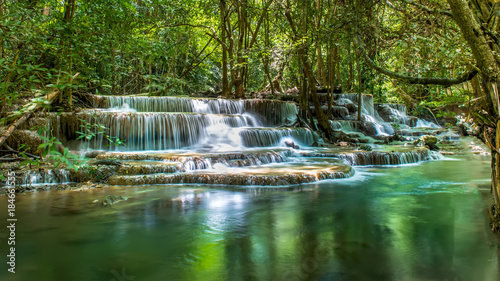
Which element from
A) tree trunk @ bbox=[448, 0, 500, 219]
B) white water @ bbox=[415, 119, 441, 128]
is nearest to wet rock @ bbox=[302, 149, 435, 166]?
tree trunk @ bbox=[448, 0, 500, 219]

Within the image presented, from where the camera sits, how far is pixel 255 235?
412 cm

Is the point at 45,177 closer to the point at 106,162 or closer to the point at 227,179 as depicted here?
the point at 106,162

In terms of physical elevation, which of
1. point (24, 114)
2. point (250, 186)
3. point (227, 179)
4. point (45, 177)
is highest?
point (24, 114)

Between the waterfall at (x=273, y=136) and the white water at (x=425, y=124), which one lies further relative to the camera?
the white water at (x=425, y=124)

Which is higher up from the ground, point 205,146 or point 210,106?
point 210,106

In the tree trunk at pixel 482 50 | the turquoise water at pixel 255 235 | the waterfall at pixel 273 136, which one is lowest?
the turquoise water at pixel 255 235

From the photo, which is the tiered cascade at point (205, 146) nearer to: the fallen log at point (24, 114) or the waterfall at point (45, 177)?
the waterfall at point (45, 177)

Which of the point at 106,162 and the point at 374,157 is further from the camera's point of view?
the point at 374,157

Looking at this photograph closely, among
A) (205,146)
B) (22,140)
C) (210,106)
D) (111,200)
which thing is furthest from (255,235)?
(210,106)

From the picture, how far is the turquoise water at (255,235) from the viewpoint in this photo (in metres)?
3.11

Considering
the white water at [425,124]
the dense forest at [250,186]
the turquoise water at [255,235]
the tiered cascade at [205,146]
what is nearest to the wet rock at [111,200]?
the dense forest at [250,186]

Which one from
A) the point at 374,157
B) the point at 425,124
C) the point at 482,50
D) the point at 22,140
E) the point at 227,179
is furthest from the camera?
the point at 425,124

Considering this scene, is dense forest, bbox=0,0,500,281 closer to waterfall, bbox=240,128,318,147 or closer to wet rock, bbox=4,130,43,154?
wet rock, bbox=4,130,43,154

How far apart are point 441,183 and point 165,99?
10.5 meters
